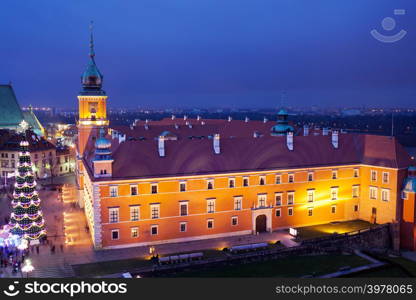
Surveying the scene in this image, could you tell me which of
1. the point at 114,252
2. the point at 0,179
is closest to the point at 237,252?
the point at 114,252

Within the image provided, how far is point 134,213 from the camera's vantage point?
4422 centimetres

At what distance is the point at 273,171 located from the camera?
162 ft

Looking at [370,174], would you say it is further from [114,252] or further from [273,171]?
[114,252]

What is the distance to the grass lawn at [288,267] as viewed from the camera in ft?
121

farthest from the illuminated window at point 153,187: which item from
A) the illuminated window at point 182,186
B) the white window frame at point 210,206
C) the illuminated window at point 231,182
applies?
the illuminated window at point 231,182

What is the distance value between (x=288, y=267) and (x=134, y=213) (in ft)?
52.0

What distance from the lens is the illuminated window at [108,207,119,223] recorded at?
143ft

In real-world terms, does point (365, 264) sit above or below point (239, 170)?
below

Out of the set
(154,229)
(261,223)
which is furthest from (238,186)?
(154,229)

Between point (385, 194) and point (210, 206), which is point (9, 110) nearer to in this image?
point (210, 206)

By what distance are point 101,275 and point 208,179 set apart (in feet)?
50.5

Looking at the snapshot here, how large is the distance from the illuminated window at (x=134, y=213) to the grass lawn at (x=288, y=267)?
9246mm

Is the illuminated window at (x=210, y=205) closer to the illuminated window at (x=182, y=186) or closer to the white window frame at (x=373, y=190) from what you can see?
the illuminated window at (x=182, y=186)

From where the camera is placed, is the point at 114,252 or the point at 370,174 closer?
the point at 114,252
